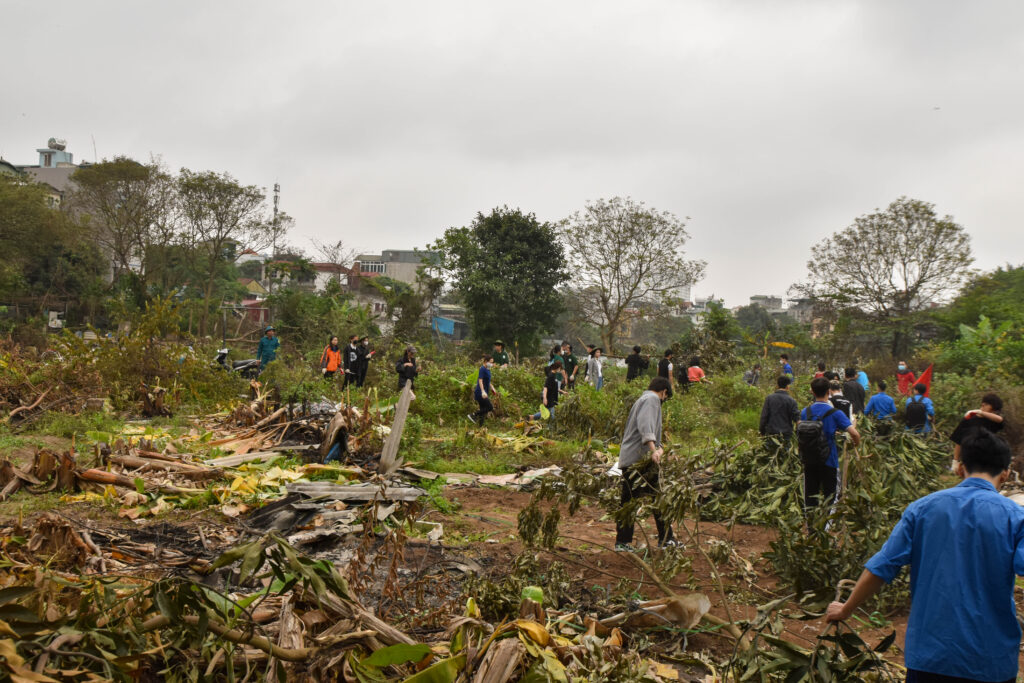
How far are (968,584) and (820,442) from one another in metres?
4.22

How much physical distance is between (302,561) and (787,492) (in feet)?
18.2

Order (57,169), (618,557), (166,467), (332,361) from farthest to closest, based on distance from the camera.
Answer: (57,169), (332,361), (166,467), (618,557)

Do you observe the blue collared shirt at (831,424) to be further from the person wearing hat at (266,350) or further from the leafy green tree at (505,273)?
the leafy green tree at (505,273)

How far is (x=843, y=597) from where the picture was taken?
483cm

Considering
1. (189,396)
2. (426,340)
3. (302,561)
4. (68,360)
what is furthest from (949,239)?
(302,561)

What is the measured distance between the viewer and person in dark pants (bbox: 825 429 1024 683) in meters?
2.65

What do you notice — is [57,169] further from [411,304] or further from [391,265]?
[411,304]

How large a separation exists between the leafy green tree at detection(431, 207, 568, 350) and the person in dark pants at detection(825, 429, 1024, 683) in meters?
23.9

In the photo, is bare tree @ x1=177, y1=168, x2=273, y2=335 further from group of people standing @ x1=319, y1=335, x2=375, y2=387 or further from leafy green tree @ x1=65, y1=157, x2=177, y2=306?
group of people standing @ x1=319, y1=335, x2=375, y2=387

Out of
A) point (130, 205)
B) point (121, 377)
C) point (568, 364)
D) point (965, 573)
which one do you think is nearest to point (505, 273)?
point (568, 364)

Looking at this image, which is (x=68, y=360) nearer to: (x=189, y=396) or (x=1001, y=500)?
(x=189, y=396)

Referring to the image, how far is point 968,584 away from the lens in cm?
268

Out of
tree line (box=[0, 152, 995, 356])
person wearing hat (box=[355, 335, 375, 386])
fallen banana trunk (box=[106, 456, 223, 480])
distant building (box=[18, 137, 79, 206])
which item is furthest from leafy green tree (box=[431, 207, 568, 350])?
distant building (box=[18, 137, 79, 206])

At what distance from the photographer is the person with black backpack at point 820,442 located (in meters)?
6.71
